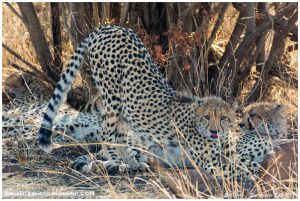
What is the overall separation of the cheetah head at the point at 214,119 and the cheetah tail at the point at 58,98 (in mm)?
1014

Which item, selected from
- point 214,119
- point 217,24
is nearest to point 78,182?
point 214,119

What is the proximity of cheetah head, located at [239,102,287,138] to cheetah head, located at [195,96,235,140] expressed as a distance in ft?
1.98

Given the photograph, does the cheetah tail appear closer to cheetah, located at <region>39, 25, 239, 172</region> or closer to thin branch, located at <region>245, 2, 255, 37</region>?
cheetah, located at <region>39, 25, 239, 172</region>

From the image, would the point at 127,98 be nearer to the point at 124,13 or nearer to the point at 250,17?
the point at 124,13

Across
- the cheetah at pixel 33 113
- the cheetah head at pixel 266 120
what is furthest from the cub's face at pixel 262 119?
the cheetah at pixel 33 113

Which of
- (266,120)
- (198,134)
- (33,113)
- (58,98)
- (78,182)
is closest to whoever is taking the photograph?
(78,182)

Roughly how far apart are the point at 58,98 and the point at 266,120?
163 centimetres

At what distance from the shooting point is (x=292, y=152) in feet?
19.2

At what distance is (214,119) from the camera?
5777 mm

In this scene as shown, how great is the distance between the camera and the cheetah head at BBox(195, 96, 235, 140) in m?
5.77

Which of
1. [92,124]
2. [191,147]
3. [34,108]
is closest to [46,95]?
[34,108]

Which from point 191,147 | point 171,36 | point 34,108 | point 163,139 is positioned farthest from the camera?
point 34,108

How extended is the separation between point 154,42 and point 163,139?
4.26 ft

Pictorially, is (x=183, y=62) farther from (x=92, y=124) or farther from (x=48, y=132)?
(x=48, y=132)
